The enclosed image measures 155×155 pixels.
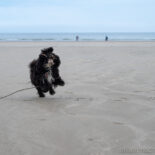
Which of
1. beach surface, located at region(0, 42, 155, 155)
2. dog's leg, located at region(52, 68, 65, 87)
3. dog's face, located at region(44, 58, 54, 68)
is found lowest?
beach surface, located at region(0, 42, 155, 155)

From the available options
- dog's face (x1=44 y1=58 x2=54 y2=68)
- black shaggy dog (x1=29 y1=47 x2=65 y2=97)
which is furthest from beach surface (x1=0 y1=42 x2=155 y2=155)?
dog's face (x1=44 y1=58 x2=54 y2=68)

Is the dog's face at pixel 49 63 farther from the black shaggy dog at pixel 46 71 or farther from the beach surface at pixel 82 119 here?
the beach surface at pixel 82 119

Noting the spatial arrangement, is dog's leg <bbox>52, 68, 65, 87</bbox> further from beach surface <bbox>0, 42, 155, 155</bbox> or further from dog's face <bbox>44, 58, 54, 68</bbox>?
beach surface <bbox>0, 42, 155, 155</bbox>

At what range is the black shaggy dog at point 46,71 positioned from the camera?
5.11 metres

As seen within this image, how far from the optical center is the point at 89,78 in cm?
770

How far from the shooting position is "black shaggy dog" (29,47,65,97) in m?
5.11

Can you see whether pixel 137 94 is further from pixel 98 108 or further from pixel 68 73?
pixel 68 73

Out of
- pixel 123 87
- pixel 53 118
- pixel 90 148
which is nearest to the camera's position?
pixel 90 148

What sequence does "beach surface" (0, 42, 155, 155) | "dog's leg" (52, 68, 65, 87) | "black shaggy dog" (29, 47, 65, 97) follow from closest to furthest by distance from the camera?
1. "beach surface" (0, 42, 155, 155)
2. "black shaggy dog" (29, 47, 65, 97)
3. "dog's leg" (52, 68, 65, 87)

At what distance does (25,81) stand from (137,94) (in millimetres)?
2854

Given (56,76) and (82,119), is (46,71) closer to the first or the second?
(56,76)

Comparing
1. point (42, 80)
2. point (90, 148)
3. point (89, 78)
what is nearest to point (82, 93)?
point (42, 80)

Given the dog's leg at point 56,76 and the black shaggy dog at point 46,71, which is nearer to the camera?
the black shaggy dog at point 46,71

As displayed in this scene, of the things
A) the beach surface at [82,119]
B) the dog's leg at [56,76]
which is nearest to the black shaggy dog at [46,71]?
Result: the dog's leg at [56,76]
